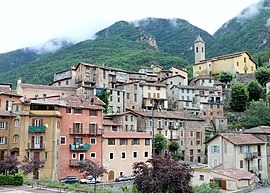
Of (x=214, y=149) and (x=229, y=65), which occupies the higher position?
(x=229, y=65)

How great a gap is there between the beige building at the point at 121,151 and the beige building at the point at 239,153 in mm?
10554

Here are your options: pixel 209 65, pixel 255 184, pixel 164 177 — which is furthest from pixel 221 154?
pixel 209 65

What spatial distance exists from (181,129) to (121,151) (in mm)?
18000

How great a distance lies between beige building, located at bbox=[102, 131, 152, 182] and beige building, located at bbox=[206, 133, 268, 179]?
34.6 ft

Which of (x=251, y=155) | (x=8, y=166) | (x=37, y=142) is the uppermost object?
(x=37, y=142)

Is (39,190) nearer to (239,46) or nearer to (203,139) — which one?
(203,139)

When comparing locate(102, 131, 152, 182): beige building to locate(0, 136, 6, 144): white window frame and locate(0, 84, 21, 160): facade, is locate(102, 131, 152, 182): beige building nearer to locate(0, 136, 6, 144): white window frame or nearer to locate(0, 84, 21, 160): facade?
locate(0, 84, 21, 160): facade

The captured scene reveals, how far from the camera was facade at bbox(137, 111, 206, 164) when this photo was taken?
6075cm

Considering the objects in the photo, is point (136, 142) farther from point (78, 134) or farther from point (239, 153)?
point (239, 153)

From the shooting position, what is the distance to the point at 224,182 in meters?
43.5

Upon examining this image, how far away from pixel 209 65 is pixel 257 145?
181 ft

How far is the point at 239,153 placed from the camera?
168ft

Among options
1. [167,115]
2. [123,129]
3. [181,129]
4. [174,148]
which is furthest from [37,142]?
[181,129]

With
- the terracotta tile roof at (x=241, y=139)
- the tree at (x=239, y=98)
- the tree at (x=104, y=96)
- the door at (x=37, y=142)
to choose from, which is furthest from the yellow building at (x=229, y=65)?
the door at (x=37, y=142)
